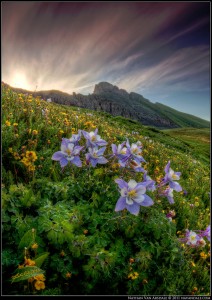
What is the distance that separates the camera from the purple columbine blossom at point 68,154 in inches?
110

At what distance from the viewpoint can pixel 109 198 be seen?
3.19 m

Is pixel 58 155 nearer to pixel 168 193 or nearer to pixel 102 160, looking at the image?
pixel 102 160

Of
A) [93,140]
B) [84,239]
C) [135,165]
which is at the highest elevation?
[93,140]

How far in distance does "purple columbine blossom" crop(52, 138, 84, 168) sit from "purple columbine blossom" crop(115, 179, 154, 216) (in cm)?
63

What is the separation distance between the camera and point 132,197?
2432 mm

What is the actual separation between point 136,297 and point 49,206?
117 centimetres

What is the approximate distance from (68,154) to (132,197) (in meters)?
0.89

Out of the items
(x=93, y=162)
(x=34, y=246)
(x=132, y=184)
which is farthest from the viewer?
(x=93, y=162)

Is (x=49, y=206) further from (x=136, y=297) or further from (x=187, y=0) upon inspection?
(x=187, y=0)

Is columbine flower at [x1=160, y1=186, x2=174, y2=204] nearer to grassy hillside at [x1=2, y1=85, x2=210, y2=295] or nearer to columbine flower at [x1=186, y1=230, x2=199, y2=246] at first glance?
grassy hillside at [x1=2, y1=85, x2=210, y2=295]

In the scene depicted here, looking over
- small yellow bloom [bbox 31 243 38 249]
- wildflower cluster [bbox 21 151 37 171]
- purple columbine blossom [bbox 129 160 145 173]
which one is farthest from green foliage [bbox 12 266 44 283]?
purple columbine blossom [bbox 129 160 145 173]

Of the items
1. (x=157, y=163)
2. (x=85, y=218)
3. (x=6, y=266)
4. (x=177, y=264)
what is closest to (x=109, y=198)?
(x=85, y=218)

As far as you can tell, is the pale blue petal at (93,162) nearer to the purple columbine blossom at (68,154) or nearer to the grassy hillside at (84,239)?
the grassy hillside at (84,239)

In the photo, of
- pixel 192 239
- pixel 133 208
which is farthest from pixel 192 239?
pixel 133 208
